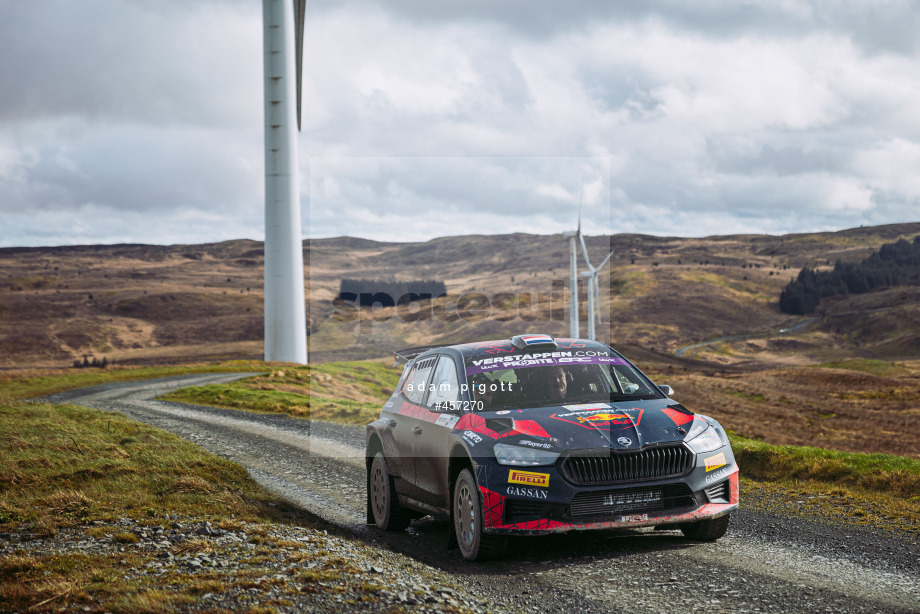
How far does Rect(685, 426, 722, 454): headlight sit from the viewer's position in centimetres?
858

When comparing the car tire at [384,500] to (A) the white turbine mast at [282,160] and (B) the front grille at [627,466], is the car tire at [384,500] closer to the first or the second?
(B) the front grille at [627,466]

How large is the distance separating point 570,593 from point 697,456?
2.22 m

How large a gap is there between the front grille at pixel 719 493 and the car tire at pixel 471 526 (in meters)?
2.17

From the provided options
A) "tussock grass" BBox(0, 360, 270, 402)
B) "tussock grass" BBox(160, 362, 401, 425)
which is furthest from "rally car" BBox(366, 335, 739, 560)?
"tussock grass" BBox(0, 360, 270, 402)

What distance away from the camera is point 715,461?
8.66 metres

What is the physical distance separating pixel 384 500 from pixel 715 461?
4.34 meters

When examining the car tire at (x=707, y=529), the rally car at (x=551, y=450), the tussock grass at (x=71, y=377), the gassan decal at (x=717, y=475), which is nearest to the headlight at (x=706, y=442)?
the rally car at (x=551, y=450)

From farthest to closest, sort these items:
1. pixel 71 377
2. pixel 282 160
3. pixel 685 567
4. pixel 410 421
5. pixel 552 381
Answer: pixel 71 377, pixel 282 160, pixel 410 421, pixel 552 381, pixel 685 567

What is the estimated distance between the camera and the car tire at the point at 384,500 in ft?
34.9

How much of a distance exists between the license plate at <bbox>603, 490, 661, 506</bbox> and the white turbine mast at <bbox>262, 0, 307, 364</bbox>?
34813mm

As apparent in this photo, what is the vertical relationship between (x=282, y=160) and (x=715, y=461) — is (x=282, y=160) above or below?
above

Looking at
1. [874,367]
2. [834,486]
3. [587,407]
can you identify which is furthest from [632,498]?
[874,367]

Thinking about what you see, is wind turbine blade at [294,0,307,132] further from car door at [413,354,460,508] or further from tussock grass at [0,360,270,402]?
car door at [413,354,460,508]

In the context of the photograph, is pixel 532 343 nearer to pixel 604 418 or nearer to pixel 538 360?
pixel 538 360
